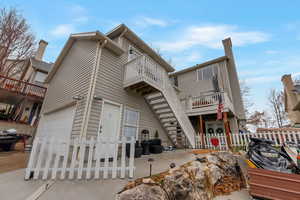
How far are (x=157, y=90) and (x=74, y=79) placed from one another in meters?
4.15

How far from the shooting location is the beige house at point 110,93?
4953 millimetres

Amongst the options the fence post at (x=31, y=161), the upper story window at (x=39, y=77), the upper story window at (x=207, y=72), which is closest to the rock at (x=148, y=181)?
the fence post at (x=31, y=161)

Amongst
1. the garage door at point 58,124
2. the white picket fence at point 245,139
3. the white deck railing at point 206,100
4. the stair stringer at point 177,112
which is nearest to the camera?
the garage door at point 58,124

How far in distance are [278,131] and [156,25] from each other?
418 inches

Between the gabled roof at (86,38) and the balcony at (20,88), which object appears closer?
the gabled roof at (86,38)

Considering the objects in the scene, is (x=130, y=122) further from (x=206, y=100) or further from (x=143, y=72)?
(x=206, y=100)

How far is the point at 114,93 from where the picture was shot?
5.64m

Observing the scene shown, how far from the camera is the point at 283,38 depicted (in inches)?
314

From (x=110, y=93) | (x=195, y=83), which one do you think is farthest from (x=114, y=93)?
(x=195, y=83)

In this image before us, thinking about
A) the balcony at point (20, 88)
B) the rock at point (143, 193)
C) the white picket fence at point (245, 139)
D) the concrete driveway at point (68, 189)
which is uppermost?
the balcony at point (20, 88)

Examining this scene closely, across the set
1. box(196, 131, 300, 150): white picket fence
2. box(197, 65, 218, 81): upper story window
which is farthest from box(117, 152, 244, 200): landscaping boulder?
box(197, 65, 218, 81): upper story window

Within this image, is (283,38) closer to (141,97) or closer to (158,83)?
(158,83)

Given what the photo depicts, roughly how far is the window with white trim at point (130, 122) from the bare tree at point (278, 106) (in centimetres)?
2699

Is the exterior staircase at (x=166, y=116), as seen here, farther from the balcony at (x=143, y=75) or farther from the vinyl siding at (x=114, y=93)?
the balcony at (x=143, y=75)
